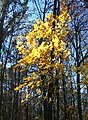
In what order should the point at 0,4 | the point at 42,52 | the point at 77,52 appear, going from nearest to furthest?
the point at 42,52 → the point at 0,4 → the point at 77,52

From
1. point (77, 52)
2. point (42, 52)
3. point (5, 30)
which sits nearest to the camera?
point (42, 52)

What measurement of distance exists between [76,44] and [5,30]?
6.97m

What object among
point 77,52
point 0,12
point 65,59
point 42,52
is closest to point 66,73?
point 65,59

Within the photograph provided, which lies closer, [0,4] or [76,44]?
[0,4]

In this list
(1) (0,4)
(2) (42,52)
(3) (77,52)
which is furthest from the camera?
(3) (77,52)

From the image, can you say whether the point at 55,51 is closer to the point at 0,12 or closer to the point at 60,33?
the point at 60,33

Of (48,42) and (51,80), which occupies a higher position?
(48,42)

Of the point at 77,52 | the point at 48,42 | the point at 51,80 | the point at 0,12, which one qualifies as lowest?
the point at 51,80

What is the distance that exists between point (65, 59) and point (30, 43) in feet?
3.07

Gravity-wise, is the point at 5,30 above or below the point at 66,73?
above

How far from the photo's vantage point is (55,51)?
18.9 ft

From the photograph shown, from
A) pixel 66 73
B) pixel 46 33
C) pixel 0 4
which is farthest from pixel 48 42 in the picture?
pixel 0 4

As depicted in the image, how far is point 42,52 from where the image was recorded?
5.65 m

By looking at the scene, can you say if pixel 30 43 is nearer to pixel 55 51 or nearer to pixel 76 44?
pixel 55 51
